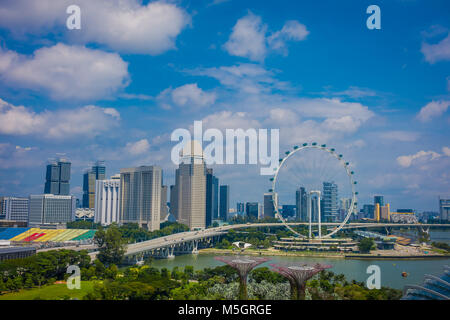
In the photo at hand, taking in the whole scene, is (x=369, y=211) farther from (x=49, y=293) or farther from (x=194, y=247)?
(x=49, y=293)

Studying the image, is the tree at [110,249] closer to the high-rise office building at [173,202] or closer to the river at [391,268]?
the river at [391,268]

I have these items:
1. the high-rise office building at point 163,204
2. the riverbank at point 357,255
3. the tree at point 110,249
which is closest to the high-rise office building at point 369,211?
the high-rise office building at point 163,204

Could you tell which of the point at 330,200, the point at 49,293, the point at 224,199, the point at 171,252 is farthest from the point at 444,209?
the point at 49,293

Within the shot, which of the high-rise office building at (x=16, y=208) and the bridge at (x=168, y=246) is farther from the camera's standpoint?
the high-rise office building at (x=16, y=208)

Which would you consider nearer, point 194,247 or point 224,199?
point 194,247

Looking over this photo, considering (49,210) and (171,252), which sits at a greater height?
(49,210)

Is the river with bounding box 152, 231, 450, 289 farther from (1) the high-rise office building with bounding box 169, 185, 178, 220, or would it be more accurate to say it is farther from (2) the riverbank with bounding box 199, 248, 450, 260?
(1) the high-rise office building with bounding box 169, 185, 178, 220
